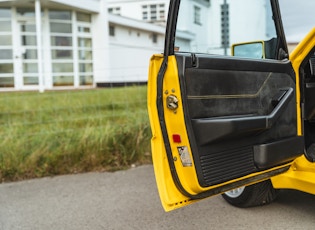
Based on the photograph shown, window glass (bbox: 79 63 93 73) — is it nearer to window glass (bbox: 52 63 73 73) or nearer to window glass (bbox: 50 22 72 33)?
window glass (bbox: 52 63 73 73)

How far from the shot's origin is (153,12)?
969 inches

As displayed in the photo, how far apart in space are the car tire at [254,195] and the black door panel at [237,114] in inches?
23.6

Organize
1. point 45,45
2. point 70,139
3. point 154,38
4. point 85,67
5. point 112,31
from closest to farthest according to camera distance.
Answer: point 70,139 → point 45,45 → point 85,67 → point 112,31 → point 154,38

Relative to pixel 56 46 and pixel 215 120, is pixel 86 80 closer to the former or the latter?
pixel 56 46

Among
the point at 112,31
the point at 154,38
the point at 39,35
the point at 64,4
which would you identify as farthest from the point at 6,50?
the point at 154,38

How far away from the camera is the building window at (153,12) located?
24125mm

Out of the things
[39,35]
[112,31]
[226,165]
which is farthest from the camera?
[112,31]

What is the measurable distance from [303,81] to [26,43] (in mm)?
14445

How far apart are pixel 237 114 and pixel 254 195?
1.14 m

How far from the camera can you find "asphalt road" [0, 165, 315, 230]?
9.83 feet

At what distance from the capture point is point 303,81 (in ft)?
8.95

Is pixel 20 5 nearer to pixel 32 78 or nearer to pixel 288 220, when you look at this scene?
pixel 32 78

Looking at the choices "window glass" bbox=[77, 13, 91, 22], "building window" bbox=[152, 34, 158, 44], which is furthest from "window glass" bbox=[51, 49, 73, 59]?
"building window" bbox=[152, 34, 158, 44]

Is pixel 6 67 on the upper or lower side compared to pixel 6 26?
lower
